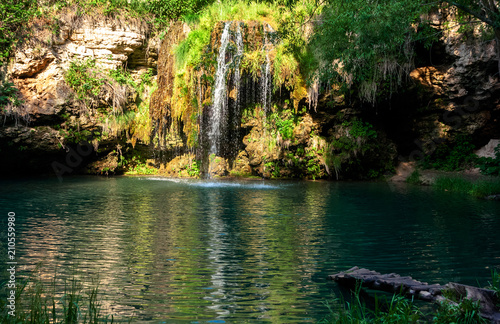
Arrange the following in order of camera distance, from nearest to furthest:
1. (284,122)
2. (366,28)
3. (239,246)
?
(239,246) → (366,28) → (284,122)

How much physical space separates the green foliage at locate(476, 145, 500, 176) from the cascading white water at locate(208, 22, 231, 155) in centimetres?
1076

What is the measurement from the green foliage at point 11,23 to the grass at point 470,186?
731 inches

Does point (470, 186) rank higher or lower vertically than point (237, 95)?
lower

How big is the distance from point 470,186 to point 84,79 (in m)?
17.0

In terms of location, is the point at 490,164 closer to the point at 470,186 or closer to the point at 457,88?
the point at 470,186

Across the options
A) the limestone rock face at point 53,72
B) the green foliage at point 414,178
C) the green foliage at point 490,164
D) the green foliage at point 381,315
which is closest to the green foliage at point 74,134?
the limestone rock face at point 53,72

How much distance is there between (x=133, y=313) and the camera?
11.7 ft

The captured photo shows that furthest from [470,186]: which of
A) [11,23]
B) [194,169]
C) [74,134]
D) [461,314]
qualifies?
[11,23]

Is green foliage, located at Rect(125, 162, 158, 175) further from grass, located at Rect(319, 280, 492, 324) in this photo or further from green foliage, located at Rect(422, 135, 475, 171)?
grass, located at Rect(319, 280, 492, 324)

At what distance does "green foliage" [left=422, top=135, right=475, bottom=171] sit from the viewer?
16547mm

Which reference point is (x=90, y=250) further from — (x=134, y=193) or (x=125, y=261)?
(x=134, y=193)

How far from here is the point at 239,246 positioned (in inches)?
241

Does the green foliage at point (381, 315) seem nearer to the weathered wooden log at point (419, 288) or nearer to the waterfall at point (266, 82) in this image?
the weathered wooden log at point (419, 288)

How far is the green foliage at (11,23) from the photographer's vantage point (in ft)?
56.7
